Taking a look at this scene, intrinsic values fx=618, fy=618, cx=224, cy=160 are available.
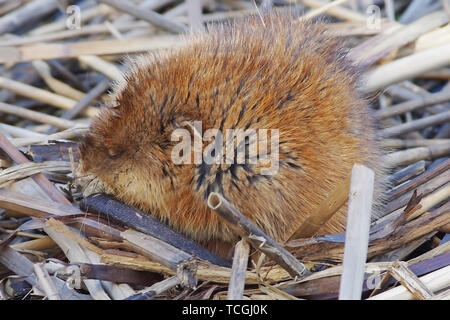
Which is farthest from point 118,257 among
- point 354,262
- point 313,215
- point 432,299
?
point 432,299

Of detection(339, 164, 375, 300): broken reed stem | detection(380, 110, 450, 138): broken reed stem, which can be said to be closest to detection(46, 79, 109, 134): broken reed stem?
detection(380, 110, 450, 138): broken reed stem

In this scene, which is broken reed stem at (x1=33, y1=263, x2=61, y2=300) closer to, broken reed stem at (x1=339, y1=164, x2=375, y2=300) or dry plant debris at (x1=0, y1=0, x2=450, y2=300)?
dry plant debris at (x1=0, y1=0, x2=450, y2=300)

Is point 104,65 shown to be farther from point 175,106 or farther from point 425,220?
point 425,220

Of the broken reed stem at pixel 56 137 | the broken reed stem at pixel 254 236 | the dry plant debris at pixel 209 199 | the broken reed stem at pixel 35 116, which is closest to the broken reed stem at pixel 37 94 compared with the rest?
the dry plant debris at pixel 209 199

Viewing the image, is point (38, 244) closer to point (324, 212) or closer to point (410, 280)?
point (324, 212)

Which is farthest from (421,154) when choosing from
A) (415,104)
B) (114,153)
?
(114,153)

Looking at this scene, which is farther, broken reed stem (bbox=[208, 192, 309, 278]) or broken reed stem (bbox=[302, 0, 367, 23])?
broken reed stem (bbox=[302, 0, 367, 23])
